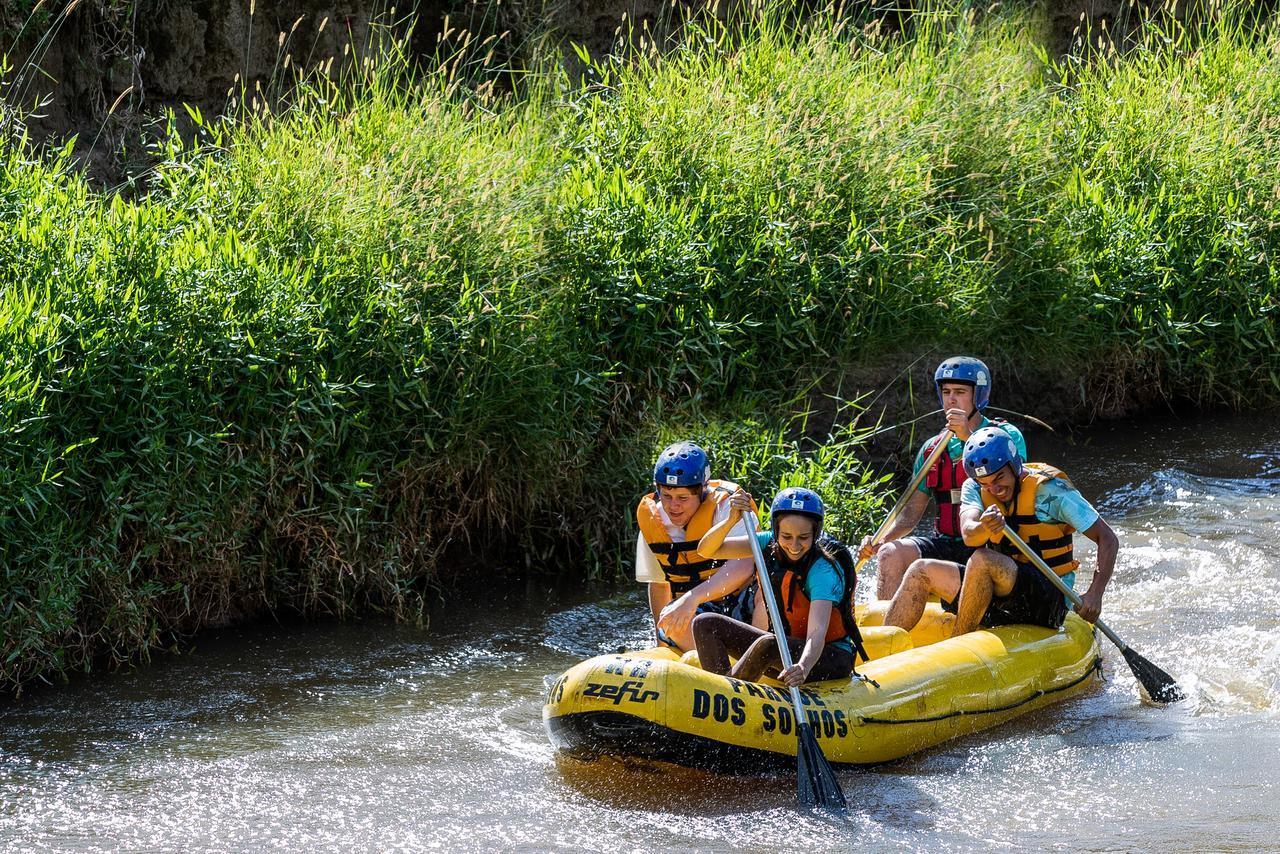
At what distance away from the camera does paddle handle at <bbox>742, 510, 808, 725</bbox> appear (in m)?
5.17

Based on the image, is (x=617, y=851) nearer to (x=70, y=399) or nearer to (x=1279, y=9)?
(x=70, y=399)

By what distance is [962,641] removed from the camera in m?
5.86

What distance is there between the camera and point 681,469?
221 inches

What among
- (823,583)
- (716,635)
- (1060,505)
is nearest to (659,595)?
(716,635)

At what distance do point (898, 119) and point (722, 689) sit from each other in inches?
202

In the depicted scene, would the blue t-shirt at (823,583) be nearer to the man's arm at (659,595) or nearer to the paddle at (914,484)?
the man's arm at (659,595)

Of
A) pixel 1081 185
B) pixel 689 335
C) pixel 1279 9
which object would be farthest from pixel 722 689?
pixel 1279 9

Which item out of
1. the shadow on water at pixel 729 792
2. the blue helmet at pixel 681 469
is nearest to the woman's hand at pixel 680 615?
the blue helmet at pixel 681 469

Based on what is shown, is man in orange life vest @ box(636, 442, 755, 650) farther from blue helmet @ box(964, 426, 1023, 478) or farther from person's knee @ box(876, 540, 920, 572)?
blue helmet @ box(964, 426, 1023, 478)

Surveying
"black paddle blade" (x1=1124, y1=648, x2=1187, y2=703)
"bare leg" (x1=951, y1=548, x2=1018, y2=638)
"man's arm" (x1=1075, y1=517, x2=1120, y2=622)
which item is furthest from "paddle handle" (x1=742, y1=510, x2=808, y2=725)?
"black paddle blade" (x1=1124, y1=648, x2=1187, y2=703)

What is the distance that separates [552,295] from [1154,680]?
346 centimetres

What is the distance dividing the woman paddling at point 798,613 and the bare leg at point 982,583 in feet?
2.52

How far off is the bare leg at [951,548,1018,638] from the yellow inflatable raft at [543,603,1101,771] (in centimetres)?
17

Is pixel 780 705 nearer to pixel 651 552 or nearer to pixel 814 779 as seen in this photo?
pixel 814 779
